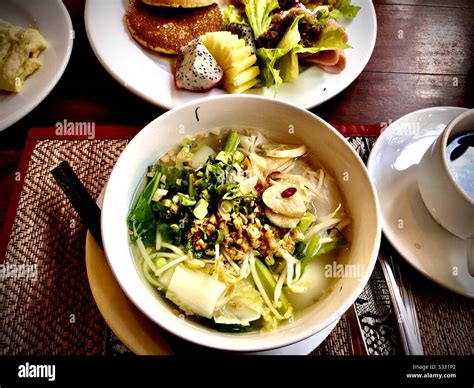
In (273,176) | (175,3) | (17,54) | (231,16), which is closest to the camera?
(273,176)

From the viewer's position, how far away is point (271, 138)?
2.94ft

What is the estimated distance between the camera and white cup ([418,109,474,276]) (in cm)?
80

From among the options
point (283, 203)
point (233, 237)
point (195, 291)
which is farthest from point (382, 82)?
point (195, 291)

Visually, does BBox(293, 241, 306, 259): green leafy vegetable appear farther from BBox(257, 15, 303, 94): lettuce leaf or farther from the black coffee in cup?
BBox(257, 15, 303, 94): lettuce leaf

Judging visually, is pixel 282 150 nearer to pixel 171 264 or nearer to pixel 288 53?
pixel 171 264

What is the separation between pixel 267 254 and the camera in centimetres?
80

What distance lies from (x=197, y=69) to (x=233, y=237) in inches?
19.9

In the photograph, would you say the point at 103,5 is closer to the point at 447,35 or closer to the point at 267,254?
the point at 267,254

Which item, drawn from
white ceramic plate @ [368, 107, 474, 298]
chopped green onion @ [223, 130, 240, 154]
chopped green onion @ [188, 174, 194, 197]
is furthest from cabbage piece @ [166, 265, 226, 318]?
white ceramic plate @ [368, 107, 474, 298]

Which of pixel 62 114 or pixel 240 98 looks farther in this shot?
pixel 62 114

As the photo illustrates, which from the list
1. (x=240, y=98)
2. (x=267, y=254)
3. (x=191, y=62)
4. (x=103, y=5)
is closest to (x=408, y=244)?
(x=267, y=254)

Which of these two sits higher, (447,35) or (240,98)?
(240,98)

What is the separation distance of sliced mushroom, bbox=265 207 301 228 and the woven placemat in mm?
216

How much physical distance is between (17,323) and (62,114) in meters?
0.51
